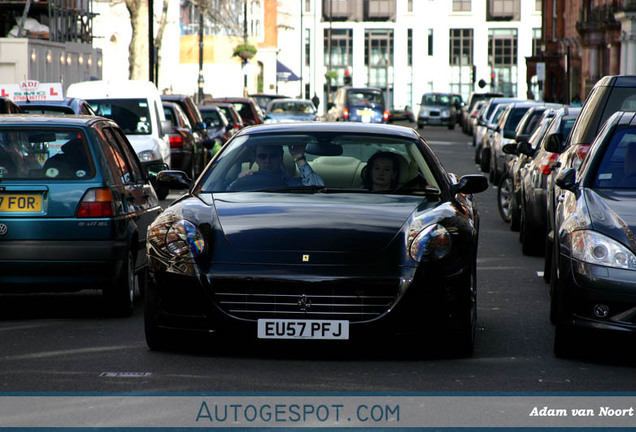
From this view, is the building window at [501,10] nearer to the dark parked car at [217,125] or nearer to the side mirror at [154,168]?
the dark parked car at [217,125]

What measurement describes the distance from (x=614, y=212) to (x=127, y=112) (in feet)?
46.6

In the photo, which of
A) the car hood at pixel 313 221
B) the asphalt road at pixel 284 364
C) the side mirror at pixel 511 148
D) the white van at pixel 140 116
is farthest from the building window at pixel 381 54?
the car hood at pixel 313 221

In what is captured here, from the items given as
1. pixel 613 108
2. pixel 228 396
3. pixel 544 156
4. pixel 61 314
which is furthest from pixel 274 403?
pixel 544 156

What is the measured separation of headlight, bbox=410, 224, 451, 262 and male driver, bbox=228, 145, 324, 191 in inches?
53.5

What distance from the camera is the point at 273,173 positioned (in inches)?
348

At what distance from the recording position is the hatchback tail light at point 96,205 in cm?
923

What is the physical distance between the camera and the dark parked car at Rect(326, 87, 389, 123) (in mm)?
A: 58938

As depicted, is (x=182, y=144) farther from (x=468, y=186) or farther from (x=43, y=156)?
(x=468, y=186)

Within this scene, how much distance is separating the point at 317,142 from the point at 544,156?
20.1 ft

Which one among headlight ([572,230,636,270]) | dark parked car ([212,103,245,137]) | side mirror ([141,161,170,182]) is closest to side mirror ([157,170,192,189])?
side mirror ([141,161,170,182])

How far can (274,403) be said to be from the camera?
6.38 metres

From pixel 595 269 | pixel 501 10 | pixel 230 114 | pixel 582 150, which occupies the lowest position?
pixel 595 269

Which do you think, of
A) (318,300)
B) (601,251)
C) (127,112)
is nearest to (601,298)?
(601,251)

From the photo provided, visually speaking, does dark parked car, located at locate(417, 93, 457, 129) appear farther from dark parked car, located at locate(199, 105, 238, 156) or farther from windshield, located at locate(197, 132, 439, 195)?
windshield, located at locate(197, 132, 439, 195)
